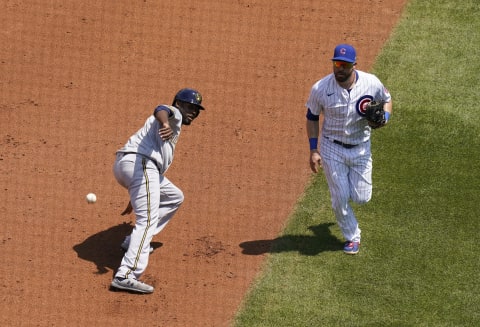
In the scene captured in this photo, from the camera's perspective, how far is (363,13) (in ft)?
38.3

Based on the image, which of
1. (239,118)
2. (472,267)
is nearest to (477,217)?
(472,267)

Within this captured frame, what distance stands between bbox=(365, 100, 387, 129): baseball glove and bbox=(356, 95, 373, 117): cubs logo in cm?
4

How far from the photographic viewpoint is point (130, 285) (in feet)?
25.7

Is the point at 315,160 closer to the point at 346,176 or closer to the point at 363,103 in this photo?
the point at 346,176

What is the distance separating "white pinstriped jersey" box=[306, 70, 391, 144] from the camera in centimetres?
803

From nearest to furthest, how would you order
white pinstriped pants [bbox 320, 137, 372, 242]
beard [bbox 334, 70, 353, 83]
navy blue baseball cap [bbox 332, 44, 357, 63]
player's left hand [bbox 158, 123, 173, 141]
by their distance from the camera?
player's left hand [bbox 158, 123, 173, 141], navy blue baseball cap [bbox 332, 44, 357, 63], beard [bbox 334, 70, 353, 83], white pinstriped pants [bbox 320, 137, 372, 242]

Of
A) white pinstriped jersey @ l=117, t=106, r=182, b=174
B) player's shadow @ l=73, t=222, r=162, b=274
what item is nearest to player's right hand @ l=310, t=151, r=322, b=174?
white pinstriped jersey @ l=117, t=106, r=182, b=174

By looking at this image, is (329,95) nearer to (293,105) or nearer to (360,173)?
(360,173)

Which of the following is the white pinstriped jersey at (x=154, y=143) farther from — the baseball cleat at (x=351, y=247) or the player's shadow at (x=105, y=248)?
the baseball cleat at (x=351, y=247)

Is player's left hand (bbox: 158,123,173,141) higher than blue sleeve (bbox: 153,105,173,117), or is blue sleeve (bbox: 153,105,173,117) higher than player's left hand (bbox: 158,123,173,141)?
blue sleeve (bbox: 153,105,173,117)

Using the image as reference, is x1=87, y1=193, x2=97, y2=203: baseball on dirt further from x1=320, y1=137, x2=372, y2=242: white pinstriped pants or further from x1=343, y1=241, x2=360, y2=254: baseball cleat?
x1=343, y1=241, x2=360, y2=254: baseball cleat

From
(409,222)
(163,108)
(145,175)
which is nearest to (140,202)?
(145,175)

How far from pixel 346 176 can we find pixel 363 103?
0.70m

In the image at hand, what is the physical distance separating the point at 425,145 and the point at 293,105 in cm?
156
